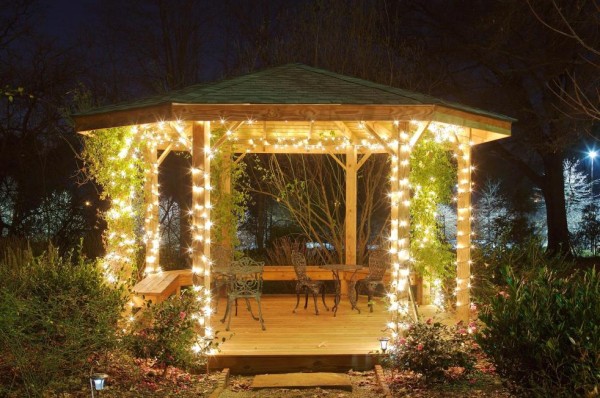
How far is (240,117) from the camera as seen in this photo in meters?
6.55

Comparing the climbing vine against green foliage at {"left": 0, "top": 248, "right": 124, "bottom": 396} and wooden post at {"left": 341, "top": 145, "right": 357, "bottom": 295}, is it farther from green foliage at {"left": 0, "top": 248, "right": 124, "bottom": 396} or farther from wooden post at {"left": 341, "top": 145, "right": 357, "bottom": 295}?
wooden post at {"left": 341, "top": 145, "right": 357, "bottom": 295}

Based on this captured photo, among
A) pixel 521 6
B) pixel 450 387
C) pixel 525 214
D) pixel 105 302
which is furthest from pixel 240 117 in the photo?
pixel 525 214

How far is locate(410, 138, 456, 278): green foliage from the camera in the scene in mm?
9344

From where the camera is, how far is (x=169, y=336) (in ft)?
19.9

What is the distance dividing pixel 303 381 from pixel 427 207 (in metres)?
4.08

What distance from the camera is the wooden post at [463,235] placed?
798cm

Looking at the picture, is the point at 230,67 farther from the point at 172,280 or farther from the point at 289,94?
the point at 289,94

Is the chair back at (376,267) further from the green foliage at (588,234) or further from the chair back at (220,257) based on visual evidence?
the green foliage at (588,234)

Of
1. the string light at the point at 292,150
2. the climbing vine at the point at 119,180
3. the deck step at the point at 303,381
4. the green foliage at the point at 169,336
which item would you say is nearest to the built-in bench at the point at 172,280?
the string light at the point at 292,150

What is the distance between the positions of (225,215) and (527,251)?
16.9 ft

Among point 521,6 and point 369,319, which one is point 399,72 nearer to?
point 521,6

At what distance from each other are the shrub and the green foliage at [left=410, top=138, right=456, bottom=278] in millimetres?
4282

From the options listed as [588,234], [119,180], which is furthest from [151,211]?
[588,234]

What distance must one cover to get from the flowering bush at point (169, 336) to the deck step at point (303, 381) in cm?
72
